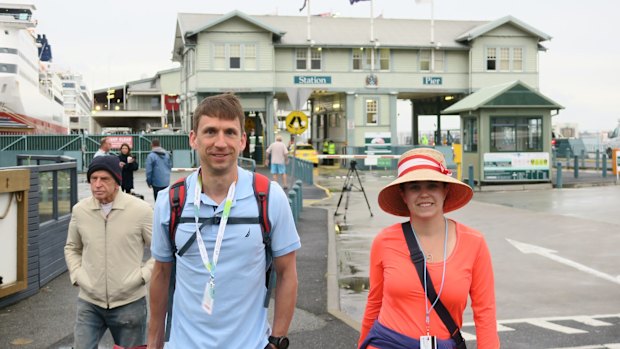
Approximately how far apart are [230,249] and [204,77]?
40.3 m

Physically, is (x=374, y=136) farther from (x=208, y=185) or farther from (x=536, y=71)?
(x=208, y=185)

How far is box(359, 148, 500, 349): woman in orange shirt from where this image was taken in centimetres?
357

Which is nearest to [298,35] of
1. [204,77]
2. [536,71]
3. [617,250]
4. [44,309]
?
[204,77]

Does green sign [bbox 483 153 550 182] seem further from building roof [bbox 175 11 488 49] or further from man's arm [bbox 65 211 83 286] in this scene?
man's arm [bbox 65 211 83 286]

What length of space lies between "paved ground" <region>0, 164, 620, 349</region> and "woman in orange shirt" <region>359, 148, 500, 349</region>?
327 cm

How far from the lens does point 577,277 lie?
34.7 ft

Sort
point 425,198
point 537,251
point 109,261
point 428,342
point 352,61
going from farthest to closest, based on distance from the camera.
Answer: point 352,61, point 537,251, point 109,261, point 425,198, point 428,342

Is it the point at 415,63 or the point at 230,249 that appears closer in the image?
the point at 230,249

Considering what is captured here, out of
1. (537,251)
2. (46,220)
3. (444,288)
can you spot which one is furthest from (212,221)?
(537,251)

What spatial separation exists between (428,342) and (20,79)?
54316mm

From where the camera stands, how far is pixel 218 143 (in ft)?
11.0

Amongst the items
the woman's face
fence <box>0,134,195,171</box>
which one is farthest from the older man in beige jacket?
fence <box>0,134,195,171</box>

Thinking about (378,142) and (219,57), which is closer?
(219,57)

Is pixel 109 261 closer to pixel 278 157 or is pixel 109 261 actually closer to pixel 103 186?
pixel 103 186
